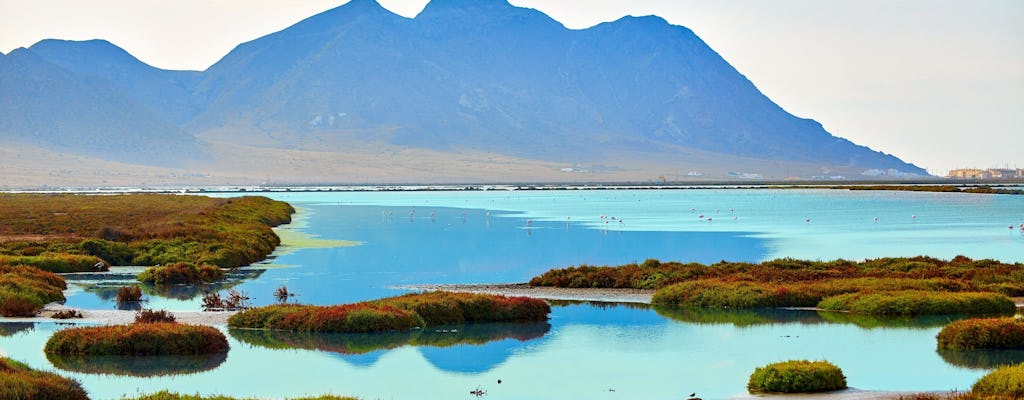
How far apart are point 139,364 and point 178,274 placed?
1726 centimetres

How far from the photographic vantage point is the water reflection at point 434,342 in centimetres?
2592

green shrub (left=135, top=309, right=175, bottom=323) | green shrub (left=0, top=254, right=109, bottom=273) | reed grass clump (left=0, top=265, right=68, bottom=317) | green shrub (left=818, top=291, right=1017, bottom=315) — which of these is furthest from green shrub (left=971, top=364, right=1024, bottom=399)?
green shrub (left=0, top=254, right=109, bottom=273)

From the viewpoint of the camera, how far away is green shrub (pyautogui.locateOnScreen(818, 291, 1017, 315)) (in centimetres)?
3142

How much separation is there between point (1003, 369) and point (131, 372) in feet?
49.0

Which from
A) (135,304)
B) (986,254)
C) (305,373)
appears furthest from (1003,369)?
(986,254)

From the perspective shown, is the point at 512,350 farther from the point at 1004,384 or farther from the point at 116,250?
the point at 116,250

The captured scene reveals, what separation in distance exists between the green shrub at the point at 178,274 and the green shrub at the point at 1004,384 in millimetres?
27964

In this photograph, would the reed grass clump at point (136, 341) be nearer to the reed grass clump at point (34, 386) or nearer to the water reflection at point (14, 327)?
the water reflection at point (14, 327)

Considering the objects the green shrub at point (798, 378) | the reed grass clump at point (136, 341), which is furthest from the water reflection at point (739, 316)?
the reed grass clump at point (136, 341)

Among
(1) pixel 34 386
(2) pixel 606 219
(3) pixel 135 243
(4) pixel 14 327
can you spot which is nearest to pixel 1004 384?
(1) pixel 34 386

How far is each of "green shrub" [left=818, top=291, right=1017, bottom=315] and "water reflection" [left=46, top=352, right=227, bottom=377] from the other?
51.0 ft

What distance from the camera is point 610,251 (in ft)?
199

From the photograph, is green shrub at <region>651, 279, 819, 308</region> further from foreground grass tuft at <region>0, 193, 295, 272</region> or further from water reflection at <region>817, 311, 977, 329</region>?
foreground grass tuft at <region>0, 193, 295, 272</region>

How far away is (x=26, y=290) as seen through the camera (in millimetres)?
33781
